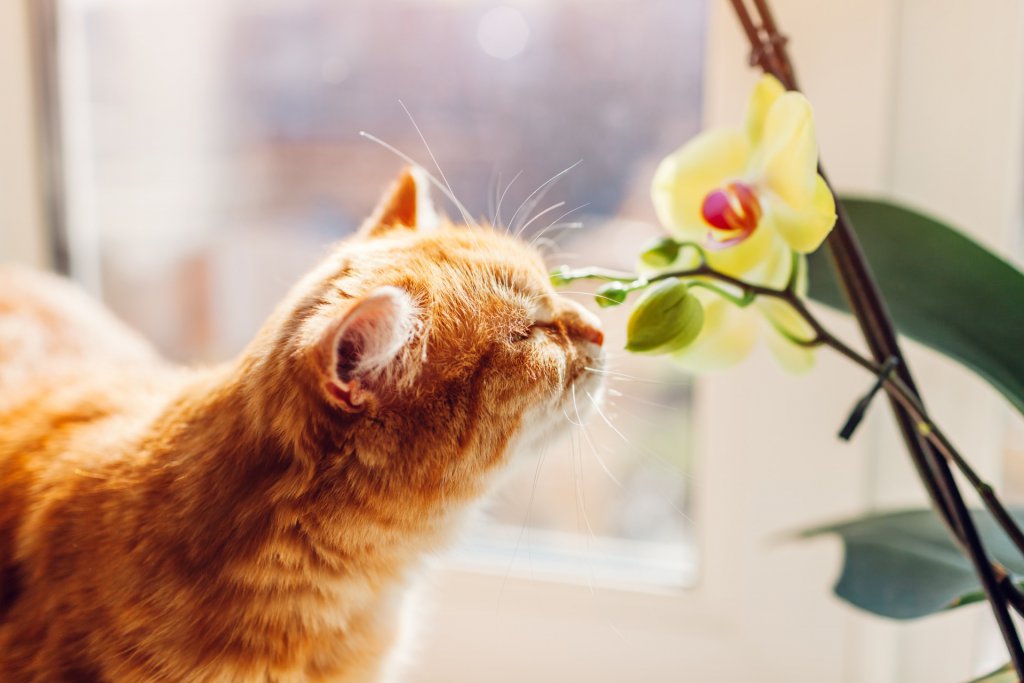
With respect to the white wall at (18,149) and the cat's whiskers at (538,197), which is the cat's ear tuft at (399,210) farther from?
the white wall at (18,149)

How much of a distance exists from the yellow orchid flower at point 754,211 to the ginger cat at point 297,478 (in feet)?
0.35

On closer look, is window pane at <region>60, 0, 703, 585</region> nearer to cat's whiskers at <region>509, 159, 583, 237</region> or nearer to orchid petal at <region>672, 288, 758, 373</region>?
cat's whiskers at <region>509, 159, 583, 237</region>

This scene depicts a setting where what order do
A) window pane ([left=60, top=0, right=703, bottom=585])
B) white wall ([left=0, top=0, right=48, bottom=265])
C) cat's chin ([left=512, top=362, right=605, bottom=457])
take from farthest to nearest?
white wall ([left=0, top=0, right=48, bottom=265])
window pane ([left=60, top=0, right=703, bottom=585])
cat's chin ([left=512, top=362, right=605, bottom=457])

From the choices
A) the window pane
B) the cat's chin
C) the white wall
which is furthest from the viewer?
the white wall

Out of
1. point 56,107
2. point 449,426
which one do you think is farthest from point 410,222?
point 56,107

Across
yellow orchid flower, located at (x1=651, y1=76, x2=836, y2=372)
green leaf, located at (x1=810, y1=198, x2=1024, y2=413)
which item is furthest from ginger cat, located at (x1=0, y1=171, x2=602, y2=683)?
green leaf, located at (x1=810, y1=198, x2=1024, y2=413)

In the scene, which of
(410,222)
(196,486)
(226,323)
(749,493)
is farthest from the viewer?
(226,323)

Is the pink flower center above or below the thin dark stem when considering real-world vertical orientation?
above

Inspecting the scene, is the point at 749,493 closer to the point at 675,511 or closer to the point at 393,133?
the point at 675,511

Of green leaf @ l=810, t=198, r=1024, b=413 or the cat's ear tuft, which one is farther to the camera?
the cat's ear tuft

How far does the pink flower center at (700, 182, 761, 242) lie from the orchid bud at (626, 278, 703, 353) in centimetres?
6

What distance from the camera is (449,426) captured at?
0.60 metres

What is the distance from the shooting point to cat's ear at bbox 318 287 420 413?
0.51 meters

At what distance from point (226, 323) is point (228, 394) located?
0.57m
